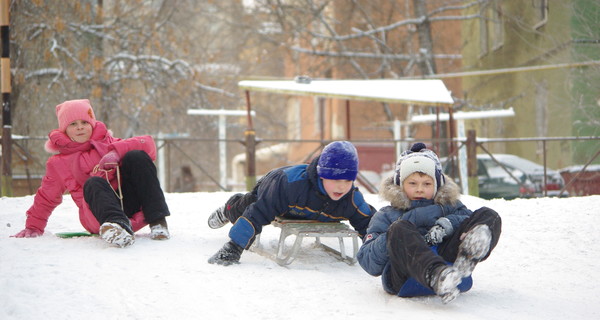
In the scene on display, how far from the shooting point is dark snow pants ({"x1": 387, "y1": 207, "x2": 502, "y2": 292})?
3.81 metres

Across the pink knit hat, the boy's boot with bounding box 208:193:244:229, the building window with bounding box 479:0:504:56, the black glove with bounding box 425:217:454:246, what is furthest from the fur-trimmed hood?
the building window with bounding box 479:0:504:56

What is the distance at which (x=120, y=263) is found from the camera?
472cm

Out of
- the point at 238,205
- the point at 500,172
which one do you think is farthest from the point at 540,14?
the point at 238,205

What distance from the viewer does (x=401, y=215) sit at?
4285 mm

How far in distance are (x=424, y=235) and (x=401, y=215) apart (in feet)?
0.61

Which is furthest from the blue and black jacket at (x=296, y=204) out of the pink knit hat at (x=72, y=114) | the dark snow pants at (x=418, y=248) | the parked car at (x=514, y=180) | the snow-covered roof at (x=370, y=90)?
the parked car at (x=514, y=180)

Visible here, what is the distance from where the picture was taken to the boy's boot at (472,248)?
3852mm

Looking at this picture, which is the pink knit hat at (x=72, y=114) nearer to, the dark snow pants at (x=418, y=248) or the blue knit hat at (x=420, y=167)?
the blue knit hat at (x=420, y=167)

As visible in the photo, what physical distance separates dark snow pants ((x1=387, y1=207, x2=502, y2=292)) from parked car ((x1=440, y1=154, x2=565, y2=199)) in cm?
839

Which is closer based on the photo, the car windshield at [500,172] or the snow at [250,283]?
the snow at [250,283]

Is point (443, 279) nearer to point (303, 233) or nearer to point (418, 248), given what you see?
point (418, 248)

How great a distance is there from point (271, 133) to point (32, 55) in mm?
26110

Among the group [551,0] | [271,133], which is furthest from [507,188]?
[271,133]

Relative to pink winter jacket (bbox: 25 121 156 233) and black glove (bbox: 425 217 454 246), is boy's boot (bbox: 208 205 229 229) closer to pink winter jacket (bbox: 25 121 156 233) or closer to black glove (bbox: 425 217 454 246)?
pink winter jacket (bbox: 25 121 156 233)
